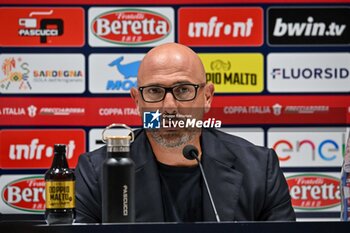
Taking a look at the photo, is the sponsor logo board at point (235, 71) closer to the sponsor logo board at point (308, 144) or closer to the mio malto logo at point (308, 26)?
the mio malto logo at point (308, 26)

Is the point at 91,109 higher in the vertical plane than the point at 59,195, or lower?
lower

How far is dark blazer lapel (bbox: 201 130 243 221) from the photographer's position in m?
1.84

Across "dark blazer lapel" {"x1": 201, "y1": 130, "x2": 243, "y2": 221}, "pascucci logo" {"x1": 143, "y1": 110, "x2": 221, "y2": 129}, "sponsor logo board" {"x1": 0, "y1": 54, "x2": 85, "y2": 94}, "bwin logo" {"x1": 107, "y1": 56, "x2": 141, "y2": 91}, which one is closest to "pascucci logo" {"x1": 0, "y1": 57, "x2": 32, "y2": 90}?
"sponsor logo board" {"x1": 0, "y1": 54, "x2": 85, "y2": 94}

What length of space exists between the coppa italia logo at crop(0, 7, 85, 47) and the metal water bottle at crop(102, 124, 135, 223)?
2.30 m

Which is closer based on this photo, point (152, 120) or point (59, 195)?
point (59, 195)

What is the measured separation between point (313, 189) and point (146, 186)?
2.00m

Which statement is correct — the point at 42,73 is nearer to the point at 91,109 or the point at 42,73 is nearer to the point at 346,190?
the point at 91,109

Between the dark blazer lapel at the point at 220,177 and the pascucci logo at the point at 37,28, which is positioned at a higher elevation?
the pascucci logo at the point at 37,28

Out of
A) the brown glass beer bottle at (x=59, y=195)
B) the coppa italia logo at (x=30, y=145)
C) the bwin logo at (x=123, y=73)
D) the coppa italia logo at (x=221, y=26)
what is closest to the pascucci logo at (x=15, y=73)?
the coppa italia logo at (x=30, y=145)

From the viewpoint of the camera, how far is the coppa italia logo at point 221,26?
3695 millimetres

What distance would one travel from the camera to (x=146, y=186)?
1898 millimetres

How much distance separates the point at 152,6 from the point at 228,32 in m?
0.46

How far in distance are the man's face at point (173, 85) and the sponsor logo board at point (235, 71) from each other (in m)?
1.51

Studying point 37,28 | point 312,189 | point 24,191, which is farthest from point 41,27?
point 312,189
